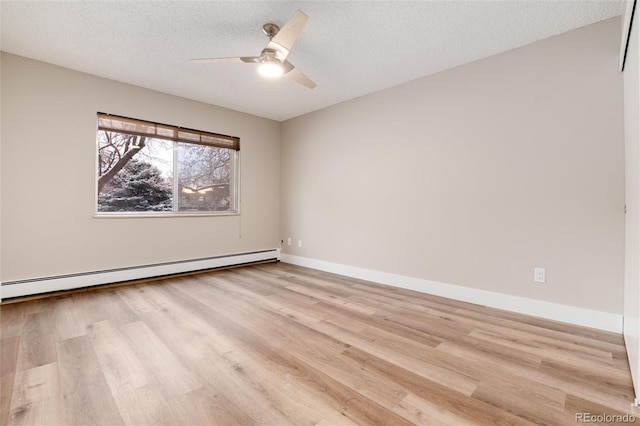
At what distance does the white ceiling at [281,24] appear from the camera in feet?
7.09

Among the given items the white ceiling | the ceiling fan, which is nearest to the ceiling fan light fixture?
the ceiling fan

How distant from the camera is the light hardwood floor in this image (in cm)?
134

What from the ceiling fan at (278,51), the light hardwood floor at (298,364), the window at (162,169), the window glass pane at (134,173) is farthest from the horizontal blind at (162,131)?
the light hardwood floor at (298,364)

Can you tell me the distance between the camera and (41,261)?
9.90ft

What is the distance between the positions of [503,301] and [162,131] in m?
4.47

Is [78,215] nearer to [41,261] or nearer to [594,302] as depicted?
[41,261]

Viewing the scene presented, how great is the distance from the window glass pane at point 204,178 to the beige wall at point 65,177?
0.29 metres

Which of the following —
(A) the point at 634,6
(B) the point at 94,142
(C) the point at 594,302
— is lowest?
(C) the point at 594,302

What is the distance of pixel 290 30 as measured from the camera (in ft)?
6.69

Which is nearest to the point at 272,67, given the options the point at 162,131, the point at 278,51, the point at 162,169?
the point at 278,51

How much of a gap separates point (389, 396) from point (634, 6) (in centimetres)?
260

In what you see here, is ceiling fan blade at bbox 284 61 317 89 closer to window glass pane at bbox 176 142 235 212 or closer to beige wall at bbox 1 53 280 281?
A: beige wall at bbox 1 53 280 281

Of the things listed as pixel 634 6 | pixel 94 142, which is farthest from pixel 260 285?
pixel 634 6

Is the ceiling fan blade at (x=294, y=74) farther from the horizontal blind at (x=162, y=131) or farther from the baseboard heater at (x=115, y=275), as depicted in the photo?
the baseboard heater at (x=115, y=275)
